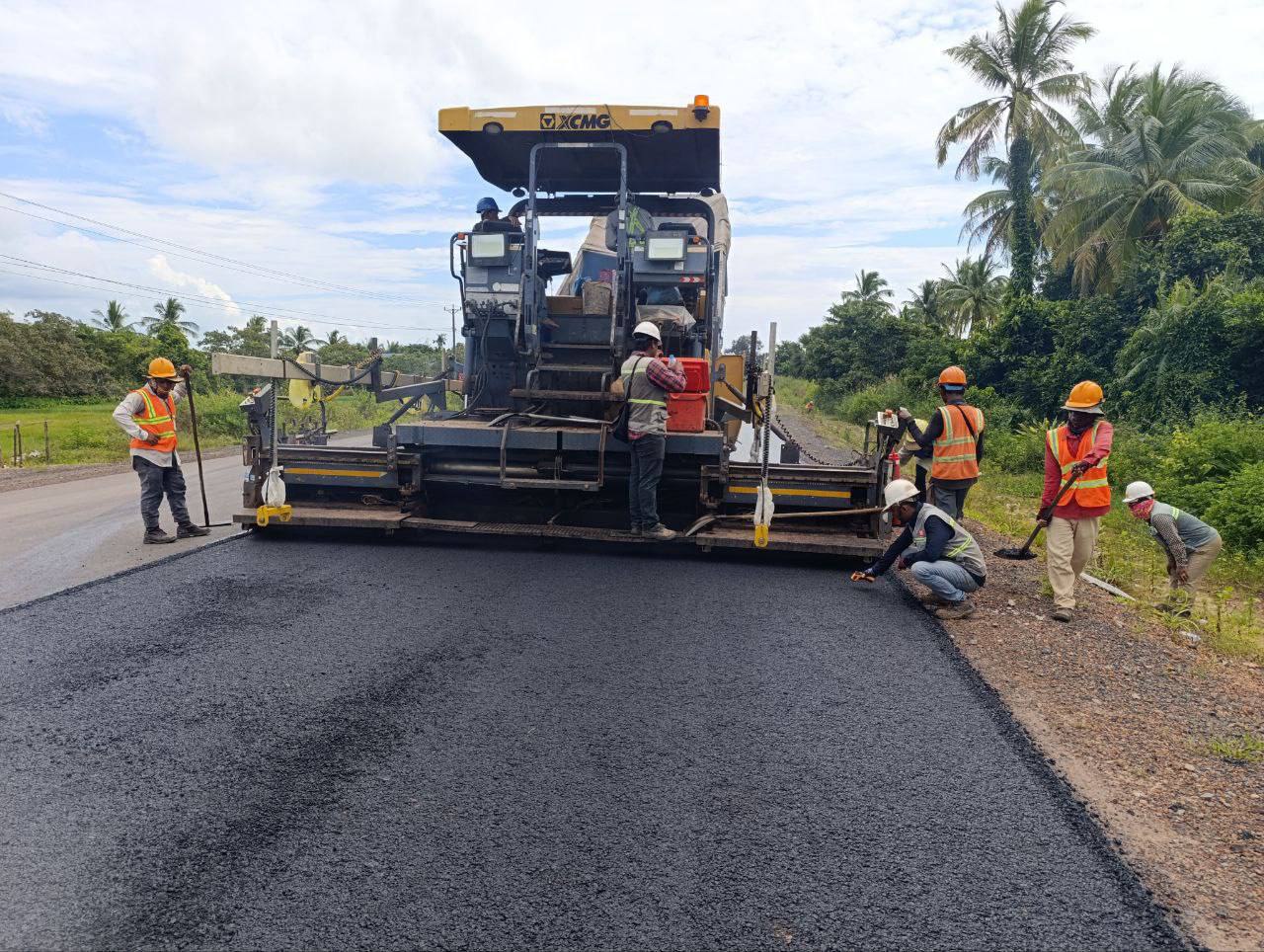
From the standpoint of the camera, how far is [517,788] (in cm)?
291

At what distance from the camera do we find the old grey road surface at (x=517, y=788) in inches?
89.3

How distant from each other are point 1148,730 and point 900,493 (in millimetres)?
2136

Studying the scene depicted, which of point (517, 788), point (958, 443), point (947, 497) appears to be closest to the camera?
point (517, 788)

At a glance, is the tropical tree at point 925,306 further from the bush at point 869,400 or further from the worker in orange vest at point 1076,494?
the worker in orange vest at point 1076,494

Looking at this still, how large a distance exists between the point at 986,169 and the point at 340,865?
30.6 metres

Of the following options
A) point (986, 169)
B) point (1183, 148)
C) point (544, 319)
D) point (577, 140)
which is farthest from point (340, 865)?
point (986, 169)

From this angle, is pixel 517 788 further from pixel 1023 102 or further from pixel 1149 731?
pixel 1023 102

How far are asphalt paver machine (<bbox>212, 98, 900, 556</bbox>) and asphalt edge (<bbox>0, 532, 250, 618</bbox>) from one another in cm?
40

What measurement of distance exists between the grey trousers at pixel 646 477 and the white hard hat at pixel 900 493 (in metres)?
1.60

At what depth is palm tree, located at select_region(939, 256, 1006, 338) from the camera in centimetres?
3338

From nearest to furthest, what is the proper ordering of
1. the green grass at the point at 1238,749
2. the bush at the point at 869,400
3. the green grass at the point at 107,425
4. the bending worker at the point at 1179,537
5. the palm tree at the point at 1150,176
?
1. the green grass at the point at 1238,749
2. the bending worker at the point at 1179,537
3. the green grass at the point at 107,425
4. the palm tree at the point at 1150,176
5. the bush at the point at 869,400

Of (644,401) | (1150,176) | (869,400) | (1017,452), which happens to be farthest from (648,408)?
(869,400)

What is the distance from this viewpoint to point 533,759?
123 inches

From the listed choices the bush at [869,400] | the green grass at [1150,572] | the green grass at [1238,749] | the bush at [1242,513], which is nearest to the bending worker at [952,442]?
the green grass at [1150,572]
